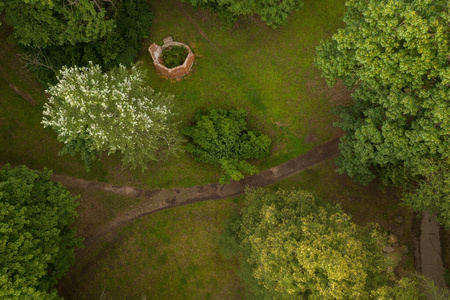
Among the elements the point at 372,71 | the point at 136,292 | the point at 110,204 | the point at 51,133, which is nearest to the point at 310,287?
the point at 372,71

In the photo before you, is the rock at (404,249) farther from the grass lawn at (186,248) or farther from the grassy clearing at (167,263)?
the grassy clearing at (167,263)

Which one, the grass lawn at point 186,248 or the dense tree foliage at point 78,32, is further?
Result: the grass lawn at point 186,248

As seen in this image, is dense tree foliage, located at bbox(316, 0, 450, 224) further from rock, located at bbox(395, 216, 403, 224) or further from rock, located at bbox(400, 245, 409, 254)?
rock, located at bbox(400, 245, 409, 254)

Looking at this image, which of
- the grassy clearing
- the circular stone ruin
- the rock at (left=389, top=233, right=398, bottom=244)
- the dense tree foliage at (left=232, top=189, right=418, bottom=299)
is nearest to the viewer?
the dense tree foliage at (left=232, top=189, right=418, bottom=299)

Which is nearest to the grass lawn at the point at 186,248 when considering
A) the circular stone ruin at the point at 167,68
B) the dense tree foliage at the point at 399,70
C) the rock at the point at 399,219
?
the rock at the point at 399,219

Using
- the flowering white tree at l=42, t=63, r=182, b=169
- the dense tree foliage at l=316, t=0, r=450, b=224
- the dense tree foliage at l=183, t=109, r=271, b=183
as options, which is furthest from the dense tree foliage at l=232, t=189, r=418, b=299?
the flowering white tree at l=42, t=63, r=182, b=169

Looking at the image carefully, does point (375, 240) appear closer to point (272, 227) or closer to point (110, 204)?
point (272, 227)
